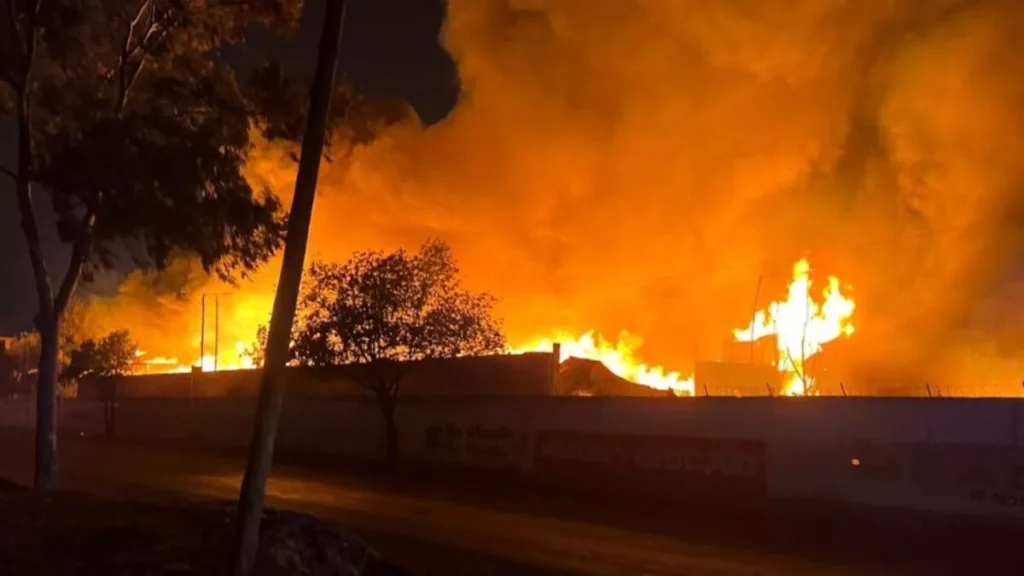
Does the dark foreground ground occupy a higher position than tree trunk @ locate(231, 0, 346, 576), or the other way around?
tree trunk @ locate(231, 0, 346, 576)

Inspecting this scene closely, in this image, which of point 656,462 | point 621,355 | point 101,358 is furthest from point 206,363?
point 656,462

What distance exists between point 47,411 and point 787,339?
3710cm

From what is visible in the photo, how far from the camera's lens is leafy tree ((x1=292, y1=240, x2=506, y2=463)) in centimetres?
3142

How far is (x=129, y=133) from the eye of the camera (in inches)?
598

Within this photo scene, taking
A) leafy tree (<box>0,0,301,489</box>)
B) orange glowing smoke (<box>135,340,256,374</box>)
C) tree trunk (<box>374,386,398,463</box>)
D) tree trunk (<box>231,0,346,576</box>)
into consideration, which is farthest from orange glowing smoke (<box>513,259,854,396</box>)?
tree trunk (<box>231,0,346,576</box>)

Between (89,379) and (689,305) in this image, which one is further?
(89,379)

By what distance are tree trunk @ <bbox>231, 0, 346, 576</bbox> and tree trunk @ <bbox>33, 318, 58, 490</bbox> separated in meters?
7.86

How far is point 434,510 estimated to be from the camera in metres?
21.3

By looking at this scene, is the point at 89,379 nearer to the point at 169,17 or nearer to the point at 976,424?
the point at 169,17

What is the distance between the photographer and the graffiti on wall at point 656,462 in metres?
22.4

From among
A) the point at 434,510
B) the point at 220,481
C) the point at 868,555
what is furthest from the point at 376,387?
the point at 868,555

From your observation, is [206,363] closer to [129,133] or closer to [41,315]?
[41,315]

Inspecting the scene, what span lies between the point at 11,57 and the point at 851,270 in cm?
4217

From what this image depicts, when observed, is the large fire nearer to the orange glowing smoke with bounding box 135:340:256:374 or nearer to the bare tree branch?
the orange glowing smoke with bounding box 135:340:256:374
